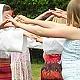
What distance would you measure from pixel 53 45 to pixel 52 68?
844 mm

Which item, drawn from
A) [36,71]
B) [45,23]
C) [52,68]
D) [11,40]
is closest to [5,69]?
[52,68]

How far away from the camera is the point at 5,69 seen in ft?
23.7

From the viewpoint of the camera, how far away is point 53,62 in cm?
704

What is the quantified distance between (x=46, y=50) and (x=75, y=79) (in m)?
0.91

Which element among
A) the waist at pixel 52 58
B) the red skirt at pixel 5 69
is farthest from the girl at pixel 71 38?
the red skirt at pixel 5 69

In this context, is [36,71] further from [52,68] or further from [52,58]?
[52,58]

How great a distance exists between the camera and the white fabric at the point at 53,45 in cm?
611

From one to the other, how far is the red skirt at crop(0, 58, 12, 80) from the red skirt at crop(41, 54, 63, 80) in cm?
51

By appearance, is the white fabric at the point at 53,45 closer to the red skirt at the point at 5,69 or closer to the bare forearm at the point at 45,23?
the bare forearm at the point at 45,23

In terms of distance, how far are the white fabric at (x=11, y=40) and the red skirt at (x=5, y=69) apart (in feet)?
1.56

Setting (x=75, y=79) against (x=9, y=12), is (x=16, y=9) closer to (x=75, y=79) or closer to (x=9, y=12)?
(x=9, y=12)

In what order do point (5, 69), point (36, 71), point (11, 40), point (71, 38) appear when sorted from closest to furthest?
point (71, 38) < point (11, 40) < point (5, 69) < point (36, 71)

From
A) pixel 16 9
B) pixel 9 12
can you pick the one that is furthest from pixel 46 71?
pixel 16 9

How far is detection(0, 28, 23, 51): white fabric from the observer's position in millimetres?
6422
